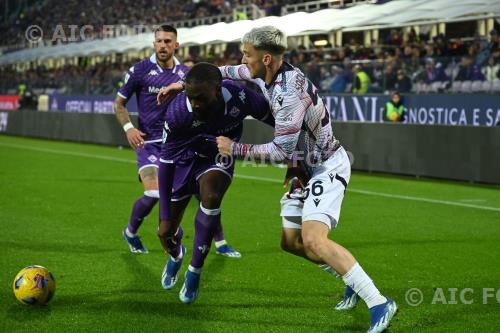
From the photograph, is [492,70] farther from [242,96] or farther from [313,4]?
[313,4]

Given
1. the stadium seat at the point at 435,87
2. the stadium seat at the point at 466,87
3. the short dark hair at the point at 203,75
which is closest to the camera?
the short dark hair at the point at 203,75

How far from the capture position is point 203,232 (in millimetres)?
7543

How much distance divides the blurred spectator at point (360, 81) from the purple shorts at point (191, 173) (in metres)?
17.7

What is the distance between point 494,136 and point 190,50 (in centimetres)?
2575

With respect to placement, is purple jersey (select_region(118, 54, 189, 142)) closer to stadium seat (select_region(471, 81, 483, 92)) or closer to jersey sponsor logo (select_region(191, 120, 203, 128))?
jersey sponsor logo (select_region(191, 120, 203, 128))

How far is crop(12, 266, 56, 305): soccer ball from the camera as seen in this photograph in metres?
7.21

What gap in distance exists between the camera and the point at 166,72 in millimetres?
10648

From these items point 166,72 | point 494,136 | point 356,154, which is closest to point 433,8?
point 356,154

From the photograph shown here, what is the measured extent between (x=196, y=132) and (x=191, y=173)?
0.58 meters

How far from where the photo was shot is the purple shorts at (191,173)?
7656 mm

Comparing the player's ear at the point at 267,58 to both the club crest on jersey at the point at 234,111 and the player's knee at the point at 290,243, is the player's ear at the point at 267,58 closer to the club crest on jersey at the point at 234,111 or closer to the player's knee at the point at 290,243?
the club crest on jersey at the point at 234,111

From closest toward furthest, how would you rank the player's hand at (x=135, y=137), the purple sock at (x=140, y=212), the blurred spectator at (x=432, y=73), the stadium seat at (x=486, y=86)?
the player's hand at (x=135, y=137)
the purple sock at (x=140, y=212)
the stadium seat at (x=486, y=86)
the blurred spectator at (x=432, y=73)

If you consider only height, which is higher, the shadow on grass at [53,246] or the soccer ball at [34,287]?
the soccer ball at [34,287]

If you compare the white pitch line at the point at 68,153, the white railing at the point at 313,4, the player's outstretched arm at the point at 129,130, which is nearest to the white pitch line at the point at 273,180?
the white pitch line at the point at 68,153
